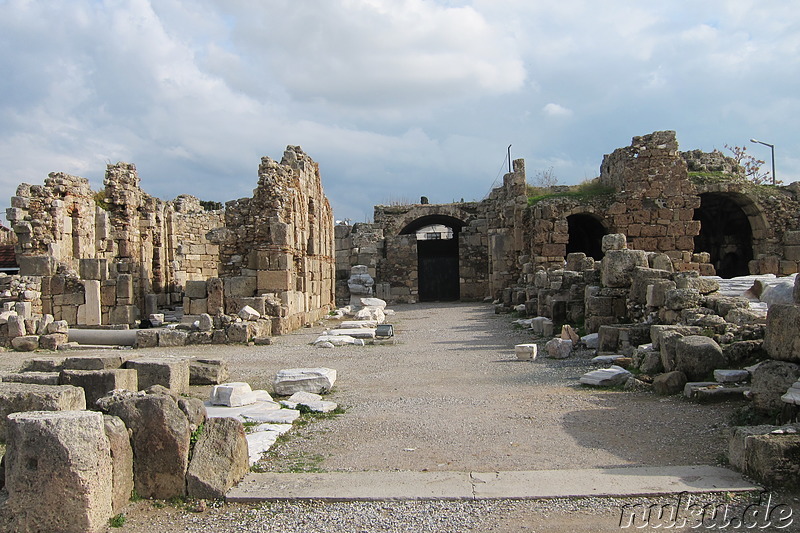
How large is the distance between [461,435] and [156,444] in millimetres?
2558

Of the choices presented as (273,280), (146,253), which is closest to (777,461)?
(273,280)

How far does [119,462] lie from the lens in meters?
4.09

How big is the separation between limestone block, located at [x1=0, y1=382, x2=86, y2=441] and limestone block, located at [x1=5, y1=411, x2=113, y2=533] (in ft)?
4.26

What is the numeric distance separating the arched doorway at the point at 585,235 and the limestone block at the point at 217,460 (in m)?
23.3

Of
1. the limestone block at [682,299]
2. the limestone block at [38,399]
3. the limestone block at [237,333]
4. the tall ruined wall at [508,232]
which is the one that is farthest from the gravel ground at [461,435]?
the tall ruined wall at [508,232]

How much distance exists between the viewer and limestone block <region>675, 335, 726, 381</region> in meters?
7.11

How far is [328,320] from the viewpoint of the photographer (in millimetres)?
18953

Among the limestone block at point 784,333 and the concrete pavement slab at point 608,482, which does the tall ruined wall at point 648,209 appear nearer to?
the limestone block at point 784,333

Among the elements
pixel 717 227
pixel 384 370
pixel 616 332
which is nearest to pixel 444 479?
pixel 384 370

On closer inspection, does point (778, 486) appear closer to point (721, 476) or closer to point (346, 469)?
point (721, 476)

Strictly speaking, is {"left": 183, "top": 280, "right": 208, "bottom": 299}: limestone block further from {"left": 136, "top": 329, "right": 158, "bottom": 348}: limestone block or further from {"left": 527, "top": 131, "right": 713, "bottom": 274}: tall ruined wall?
{"left": 527, "top": 131, "right": 713, "bottom": 274}: tall ruined wall

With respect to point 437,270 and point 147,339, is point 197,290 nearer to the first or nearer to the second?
point 147,339

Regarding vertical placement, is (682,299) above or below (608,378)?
above

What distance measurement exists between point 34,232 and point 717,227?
23.4 metres
